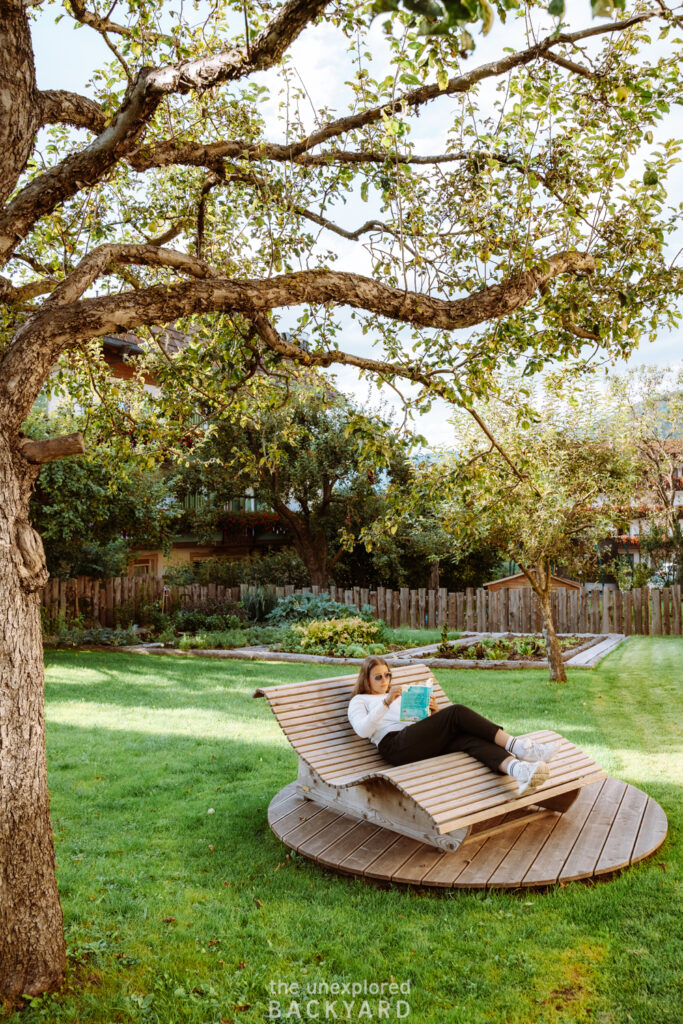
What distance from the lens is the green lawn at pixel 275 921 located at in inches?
129

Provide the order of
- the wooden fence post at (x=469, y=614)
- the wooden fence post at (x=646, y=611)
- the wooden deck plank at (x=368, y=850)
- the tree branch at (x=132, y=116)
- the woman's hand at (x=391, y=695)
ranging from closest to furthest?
the tree branch at (x=132, y=116) < the wooden deck plank at (x=368, y=850) < the woman's hand at (x=391, y=695) < the wooden fence post at (x=646, y=611) < the wooden fence post at (x=469, y=614)

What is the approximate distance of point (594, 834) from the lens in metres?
4.86

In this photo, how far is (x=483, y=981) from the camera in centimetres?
342

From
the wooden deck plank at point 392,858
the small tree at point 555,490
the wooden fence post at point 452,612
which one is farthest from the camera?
the wooden fence post at point 452,612

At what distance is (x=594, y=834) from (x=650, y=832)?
0.35 meters

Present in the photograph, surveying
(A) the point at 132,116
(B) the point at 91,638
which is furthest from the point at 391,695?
(B) the point at 91,638

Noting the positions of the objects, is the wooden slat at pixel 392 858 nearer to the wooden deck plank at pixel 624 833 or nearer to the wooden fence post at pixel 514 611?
the wooden deck plank at pixel 624 833

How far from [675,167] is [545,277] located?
1.24 metres

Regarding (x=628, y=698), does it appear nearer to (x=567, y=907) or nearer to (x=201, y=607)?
(x=567, y=907)

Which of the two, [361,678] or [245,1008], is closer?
[245,1008]

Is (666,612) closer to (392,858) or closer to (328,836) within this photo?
(328,836)

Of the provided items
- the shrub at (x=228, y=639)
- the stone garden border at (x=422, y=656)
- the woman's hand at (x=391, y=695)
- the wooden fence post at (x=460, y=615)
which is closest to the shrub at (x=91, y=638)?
the stone garden border at (x=422, y=656)

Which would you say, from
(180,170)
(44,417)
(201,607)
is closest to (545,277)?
(180,170)

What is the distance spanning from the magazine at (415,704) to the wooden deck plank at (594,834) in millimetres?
1346
